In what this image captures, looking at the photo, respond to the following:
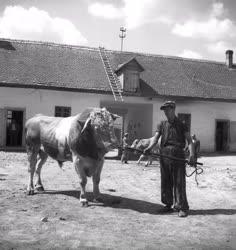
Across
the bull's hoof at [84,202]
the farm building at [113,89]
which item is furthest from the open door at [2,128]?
the bull's hoof at [84,202]

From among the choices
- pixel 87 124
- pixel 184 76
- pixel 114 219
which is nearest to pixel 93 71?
pixel 184 76

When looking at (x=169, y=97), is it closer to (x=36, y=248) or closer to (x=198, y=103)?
(x=198, y=103)

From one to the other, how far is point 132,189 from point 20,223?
4017mm

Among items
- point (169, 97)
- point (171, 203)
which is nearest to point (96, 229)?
point (171, 203)

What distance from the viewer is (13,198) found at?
7.64 meters

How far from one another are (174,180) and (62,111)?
15.1 metres

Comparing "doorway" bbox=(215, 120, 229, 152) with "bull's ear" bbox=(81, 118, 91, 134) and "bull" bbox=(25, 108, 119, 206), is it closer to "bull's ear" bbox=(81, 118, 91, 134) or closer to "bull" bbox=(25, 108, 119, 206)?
"bull" bbox=(25, 108, 119, 206)

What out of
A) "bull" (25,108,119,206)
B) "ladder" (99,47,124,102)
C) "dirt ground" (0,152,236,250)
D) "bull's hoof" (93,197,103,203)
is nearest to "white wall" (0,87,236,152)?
"ladder" (99,47,124,102)

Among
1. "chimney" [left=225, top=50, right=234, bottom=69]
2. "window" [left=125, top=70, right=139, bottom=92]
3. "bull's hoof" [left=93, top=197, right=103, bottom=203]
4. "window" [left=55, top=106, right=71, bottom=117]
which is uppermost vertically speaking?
"chimney" [left=225, top=50, right=234, bottom=69]

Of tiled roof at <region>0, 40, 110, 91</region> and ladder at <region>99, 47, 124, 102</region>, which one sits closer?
tiled roof at <region>0, 40, 110, 91</region>

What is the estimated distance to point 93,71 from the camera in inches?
910

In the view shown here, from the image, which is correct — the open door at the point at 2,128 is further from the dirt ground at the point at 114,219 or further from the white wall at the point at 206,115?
the dirt ground at the point at 114,219

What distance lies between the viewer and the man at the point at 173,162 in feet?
22.1

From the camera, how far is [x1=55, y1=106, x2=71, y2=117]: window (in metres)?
21.2
